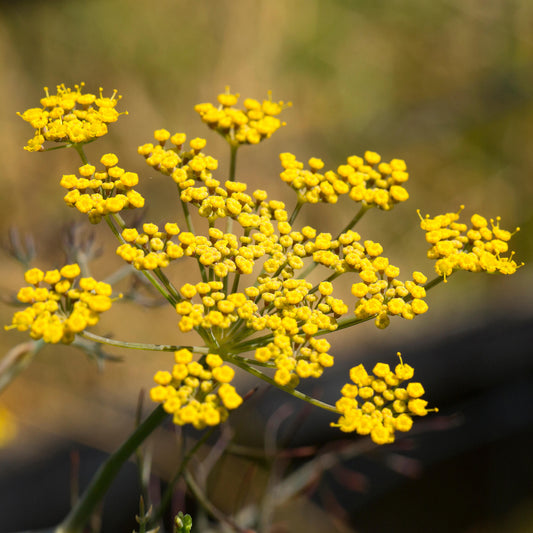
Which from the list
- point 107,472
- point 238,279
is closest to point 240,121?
point 238,279

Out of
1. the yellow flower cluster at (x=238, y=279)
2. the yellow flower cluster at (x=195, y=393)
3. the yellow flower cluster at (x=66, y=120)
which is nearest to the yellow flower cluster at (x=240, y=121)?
the yellow flower cluster at (x=238, y=279)

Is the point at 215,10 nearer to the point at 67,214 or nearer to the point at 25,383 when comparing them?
the point at 67,214

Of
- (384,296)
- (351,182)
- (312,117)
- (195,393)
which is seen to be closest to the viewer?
(195,393)

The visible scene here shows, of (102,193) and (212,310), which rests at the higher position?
(102,193)

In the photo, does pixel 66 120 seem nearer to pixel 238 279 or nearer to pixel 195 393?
pixel 238 279

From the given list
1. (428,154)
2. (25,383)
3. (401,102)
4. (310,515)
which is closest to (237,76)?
(401,102)

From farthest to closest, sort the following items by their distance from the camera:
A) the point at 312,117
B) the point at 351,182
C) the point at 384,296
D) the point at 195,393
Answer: the point at 312,117, the point at 351,182, the point at 384,296, the point at 195,393

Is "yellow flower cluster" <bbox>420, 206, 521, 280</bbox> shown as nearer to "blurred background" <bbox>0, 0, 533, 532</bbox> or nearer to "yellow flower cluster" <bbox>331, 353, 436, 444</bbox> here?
"yellow flower cluster" <bbox>331, 353, 436, 444</bbox>
